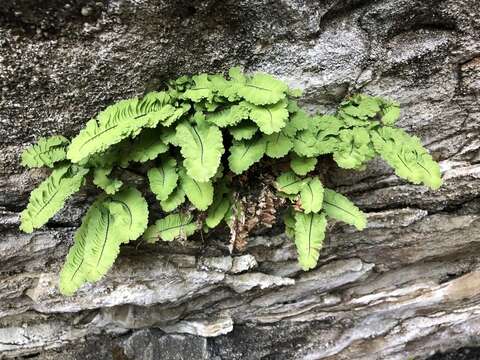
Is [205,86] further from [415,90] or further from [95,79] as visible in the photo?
[415,90]

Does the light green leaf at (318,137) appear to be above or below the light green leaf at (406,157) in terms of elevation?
above

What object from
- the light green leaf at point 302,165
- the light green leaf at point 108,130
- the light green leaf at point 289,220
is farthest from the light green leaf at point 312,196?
the light green leaf at point 108,130

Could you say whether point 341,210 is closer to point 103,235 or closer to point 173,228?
point 173,228

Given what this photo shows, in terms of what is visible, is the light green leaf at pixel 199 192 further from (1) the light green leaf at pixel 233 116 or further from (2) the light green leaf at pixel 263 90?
(2) the light green leaf at pixel 263 90

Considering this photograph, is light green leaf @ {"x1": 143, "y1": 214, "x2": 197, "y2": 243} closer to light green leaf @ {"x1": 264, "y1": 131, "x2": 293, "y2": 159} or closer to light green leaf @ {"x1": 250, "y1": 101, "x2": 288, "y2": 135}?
light green leaf @ {"x1": 264, "y1": 131, "x2": 293, "y2": 159}

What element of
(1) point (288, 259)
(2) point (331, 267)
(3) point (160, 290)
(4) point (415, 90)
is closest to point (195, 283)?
(3) point (160, 290)

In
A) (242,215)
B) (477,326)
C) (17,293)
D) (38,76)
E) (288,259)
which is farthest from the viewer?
(477,326)
